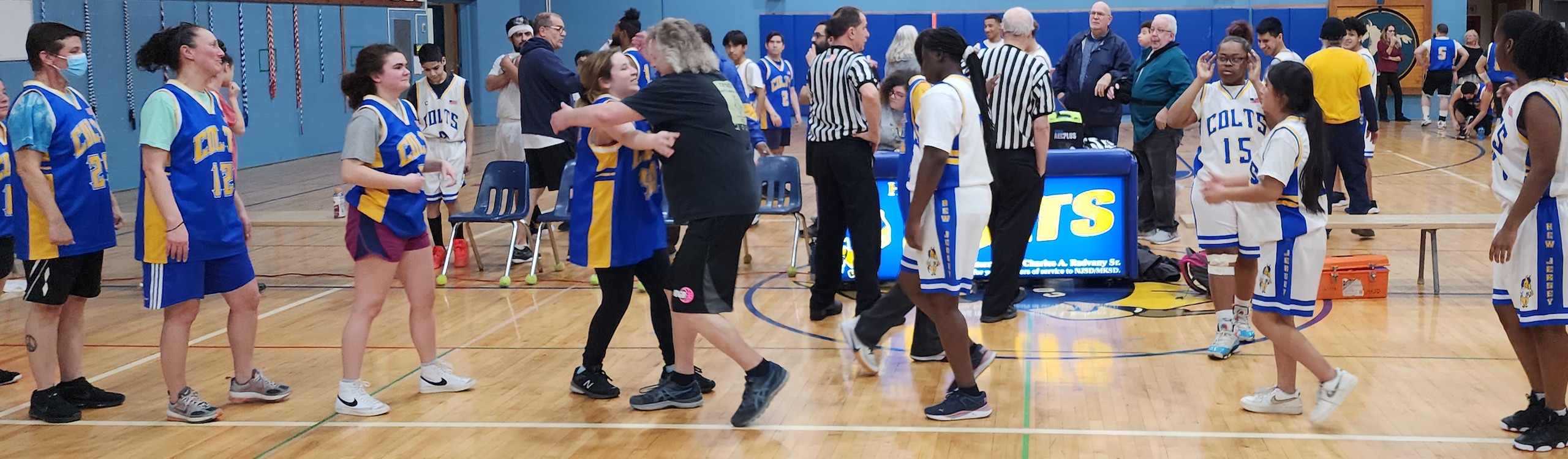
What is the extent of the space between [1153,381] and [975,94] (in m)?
1.42

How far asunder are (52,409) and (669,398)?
8.03ft

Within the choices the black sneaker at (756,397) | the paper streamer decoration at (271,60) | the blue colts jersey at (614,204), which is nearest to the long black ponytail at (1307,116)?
the black sneaker at (756,397)

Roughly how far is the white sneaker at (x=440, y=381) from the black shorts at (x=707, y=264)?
1306 mm

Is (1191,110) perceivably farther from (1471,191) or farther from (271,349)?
(1471,191)

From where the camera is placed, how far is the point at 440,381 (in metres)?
5.41

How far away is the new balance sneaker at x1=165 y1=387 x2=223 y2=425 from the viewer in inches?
196

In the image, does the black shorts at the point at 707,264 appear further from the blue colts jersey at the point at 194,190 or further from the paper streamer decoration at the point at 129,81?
the paper streamer decoration at the point at 129,81

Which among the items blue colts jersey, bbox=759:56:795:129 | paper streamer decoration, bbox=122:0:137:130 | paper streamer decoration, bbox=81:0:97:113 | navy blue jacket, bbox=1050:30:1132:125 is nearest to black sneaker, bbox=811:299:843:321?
navy blue jacket, bbox=1050:30:1132:125

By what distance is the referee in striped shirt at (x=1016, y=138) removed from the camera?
6.07 metres

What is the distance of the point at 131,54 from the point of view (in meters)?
14.1

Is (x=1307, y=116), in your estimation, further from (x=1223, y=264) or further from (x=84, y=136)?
(x=84, y=136)

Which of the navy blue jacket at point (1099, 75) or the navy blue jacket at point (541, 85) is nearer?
the navy blue jacket at point (541, 85)

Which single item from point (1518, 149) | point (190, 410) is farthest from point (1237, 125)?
point (190, 410)

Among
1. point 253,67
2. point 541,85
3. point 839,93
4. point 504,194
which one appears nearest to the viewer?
point 839,93
